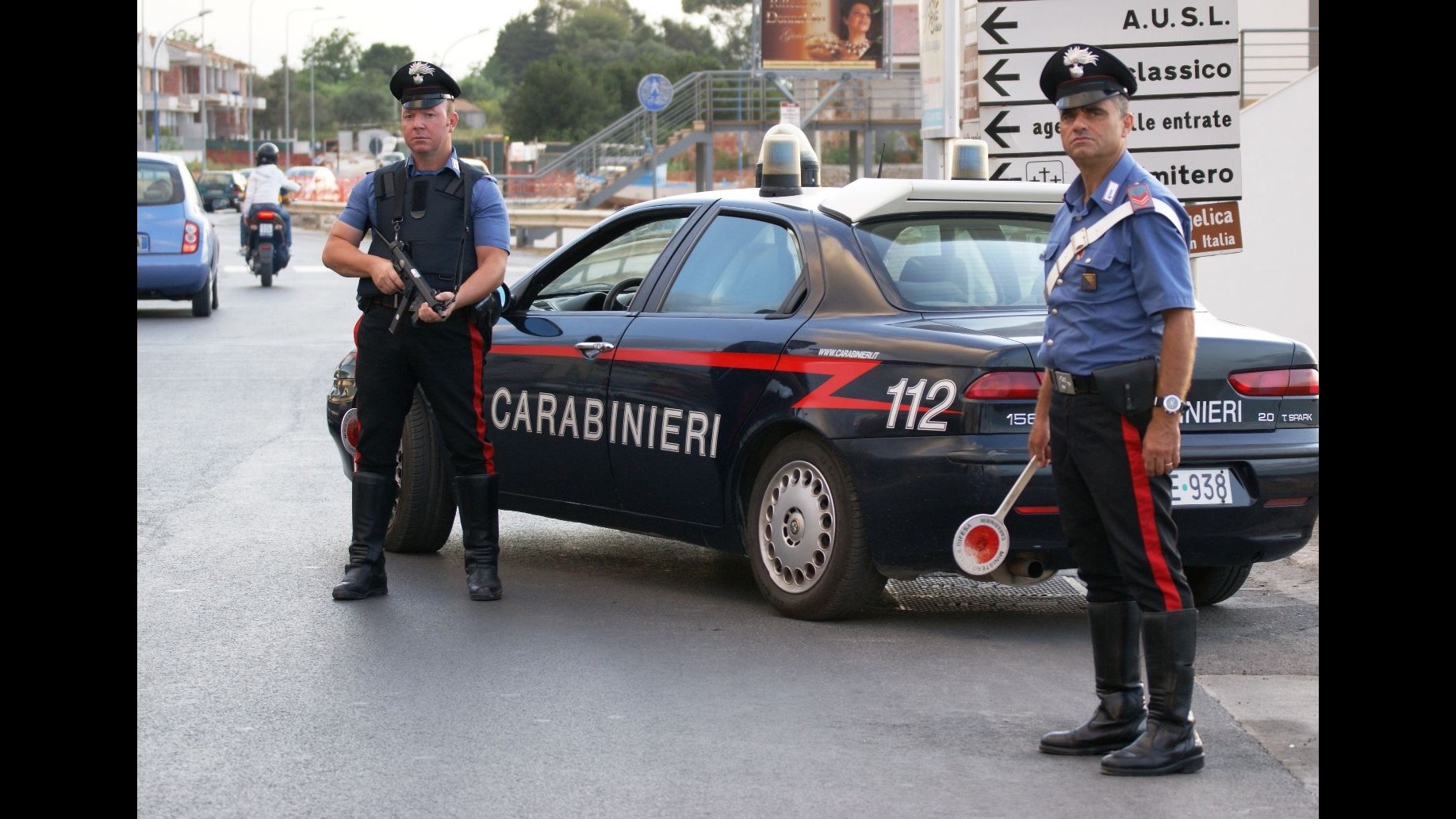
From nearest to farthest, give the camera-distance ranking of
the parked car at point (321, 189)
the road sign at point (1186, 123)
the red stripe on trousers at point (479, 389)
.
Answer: the red stripe on trousers at point (479, 389), the road sign at point (1186, 123), the parked car at point (321, 189)

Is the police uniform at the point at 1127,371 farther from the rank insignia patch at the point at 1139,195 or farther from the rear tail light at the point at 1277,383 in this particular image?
the rear tail light at the point at 1277,383

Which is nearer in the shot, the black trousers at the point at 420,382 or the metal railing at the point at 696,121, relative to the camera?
the black trousers at the point at 420,382

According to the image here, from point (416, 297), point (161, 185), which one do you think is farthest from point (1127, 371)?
point (161, 185)

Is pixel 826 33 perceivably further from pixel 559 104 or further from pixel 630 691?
pixel 630 691

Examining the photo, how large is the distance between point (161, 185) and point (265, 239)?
5755 mm

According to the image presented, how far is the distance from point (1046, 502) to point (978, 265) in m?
1.02

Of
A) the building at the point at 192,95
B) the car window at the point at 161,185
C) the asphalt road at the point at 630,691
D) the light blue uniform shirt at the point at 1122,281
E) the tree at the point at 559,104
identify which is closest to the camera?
the asphalt road at the point at 630,691

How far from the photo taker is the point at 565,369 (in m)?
7.81

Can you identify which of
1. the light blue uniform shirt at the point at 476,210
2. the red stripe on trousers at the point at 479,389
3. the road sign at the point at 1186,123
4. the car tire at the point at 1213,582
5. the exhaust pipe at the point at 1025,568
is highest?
the road sign at the point at 1186,123

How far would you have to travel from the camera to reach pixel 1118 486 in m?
5.21

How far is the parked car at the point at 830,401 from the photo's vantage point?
21.2 feet

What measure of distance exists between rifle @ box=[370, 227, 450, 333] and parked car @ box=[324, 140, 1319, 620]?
2.35ft

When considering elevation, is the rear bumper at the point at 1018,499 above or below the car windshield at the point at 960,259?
below

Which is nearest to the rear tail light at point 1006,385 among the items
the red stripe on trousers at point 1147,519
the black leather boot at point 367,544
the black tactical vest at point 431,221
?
the red stripe on trousers at point 1147,519
